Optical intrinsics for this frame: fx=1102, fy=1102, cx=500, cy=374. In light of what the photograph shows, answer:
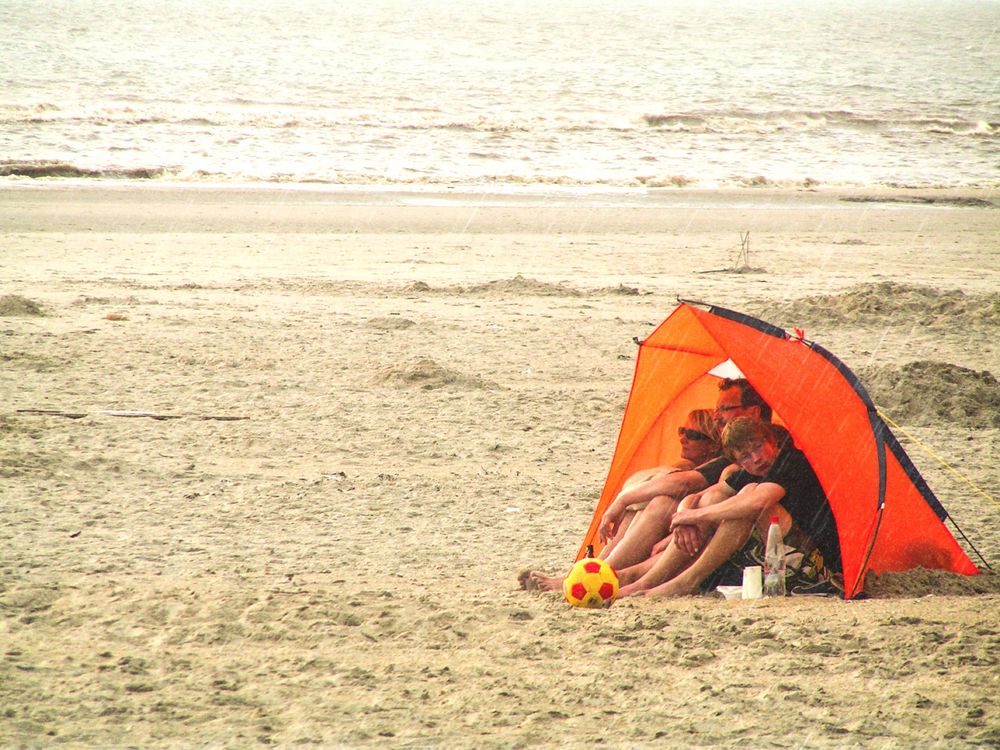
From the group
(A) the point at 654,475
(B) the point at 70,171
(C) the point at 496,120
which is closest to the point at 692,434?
(A) the point at 654,475

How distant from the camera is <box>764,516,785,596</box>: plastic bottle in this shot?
4.89 metres

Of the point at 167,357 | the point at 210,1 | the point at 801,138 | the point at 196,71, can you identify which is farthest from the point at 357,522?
the point at 210,1

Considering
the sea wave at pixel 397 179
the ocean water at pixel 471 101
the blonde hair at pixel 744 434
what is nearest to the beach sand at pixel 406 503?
the blonde hair at pixel 744 434

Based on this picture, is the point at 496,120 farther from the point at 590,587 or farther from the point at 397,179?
the point at 590,587

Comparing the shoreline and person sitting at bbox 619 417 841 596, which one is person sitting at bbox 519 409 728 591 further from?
the shoreline

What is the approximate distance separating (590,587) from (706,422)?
1.17 metres

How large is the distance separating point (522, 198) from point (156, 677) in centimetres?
1777

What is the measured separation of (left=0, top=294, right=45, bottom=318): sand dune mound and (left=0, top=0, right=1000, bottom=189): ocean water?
38.8 feet

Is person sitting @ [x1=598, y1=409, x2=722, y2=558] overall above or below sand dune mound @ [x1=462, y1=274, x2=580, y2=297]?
below

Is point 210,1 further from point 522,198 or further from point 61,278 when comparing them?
point 61,278

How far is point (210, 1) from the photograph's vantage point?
266 feet

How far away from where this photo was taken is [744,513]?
16.2ft

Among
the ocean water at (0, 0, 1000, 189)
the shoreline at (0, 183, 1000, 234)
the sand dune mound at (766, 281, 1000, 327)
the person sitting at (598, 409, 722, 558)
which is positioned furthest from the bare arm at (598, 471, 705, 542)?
the ocean water at (0, 0, 1000, 189)

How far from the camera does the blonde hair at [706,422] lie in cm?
551
